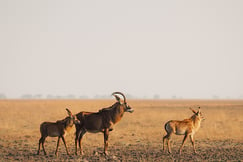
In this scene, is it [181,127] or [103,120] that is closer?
[103,120]

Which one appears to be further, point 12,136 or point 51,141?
point 12,136

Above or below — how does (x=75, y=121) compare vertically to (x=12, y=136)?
above

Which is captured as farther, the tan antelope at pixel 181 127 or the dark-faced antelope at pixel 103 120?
the tan antelope at pixel 181 127

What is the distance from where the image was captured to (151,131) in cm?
2389

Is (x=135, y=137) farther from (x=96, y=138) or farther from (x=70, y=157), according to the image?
(x=70, y=157)

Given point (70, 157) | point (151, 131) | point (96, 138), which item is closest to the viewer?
point (70, 157)

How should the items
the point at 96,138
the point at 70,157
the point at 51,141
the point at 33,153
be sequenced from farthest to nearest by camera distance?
the point at 96,138
the point at 51,141
the point at 33,153
the point at 70,157

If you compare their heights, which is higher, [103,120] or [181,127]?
[103,120]

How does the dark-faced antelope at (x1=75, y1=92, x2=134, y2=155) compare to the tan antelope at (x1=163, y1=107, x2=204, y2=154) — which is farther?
the tan antelope at (x1=163, y1=107, x2=204, y2=154)

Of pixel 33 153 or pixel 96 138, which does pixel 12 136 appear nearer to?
pixel 96 138

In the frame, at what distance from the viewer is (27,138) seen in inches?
813

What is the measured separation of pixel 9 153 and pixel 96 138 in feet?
19.9

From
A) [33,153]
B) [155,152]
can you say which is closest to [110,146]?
[155,152]

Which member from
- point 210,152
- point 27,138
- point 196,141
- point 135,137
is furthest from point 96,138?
point 210,152
